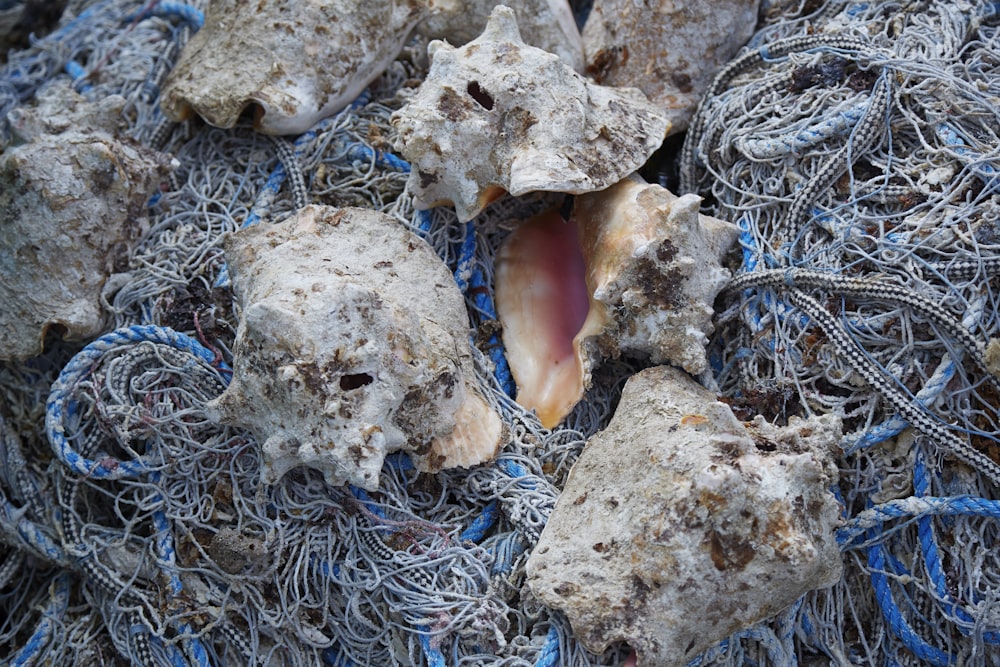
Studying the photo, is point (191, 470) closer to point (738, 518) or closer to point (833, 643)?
point (738, 518)

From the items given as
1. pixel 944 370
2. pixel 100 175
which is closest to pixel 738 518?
pixel 944 370

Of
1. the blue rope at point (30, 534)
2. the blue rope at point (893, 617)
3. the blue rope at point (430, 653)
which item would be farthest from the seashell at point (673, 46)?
the blue rope at point (30, 534)

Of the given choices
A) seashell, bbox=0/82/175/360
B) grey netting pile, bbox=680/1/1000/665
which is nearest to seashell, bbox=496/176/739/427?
grey netting pile, bbox=680/1/1000/665

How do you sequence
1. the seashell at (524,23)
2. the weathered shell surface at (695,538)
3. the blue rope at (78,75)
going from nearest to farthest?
1. the weathered shell surface at (695,538)
2. the seashell at (524,23)
3. the blue rope at (78,75)

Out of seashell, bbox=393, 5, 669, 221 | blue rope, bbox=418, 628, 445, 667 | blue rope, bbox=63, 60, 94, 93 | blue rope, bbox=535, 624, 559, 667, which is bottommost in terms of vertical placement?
blue rope, bbox=418, 628, 445, 667

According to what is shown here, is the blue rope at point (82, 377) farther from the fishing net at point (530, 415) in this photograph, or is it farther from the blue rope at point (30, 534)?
the blue rope at point (30, 534)

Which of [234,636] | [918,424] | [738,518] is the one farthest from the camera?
[234,636]

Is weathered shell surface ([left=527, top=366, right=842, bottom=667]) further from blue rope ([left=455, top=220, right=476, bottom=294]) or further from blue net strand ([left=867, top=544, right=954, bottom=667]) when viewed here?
blue rope ([left=455, top=220, right=476, bottom=294])
